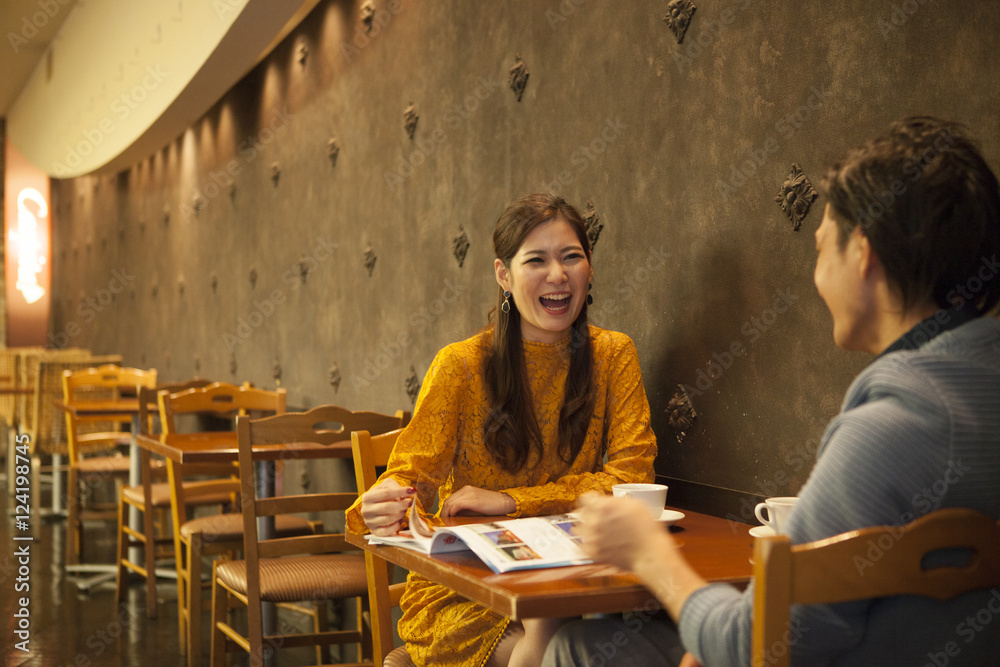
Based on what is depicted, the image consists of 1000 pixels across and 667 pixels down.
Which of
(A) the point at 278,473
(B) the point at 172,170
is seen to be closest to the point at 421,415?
(A) the point at 278,473

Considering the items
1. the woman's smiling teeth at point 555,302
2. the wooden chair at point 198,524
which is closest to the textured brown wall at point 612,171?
the woman's smiling teeth at point 555,302

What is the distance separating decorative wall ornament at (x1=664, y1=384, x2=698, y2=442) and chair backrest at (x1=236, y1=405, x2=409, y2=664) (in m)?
1.01

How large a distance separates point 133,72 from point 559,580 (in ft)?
21.8

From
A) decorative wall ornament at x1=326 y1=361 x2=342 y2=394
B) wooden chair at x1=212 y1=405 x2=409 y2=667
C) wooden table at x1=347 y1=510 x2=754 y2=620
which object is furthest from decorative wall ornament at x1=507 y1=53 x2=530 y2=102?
decorative wall ornament at x1=326 y1=361 x2=342 y2=394

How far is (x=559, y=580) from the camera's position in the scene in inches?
50.9

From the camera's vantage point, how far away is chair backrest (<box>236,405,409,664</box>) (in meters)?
2.70

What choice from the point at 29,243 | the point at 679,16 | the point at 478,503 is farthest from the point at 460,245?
the point at 29,243

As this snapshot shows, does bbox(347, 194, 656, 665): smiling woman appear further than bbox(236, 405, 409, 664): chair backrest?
No

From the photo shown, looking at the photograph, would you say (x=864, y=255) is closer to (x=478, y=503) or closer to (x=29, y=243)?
(x=478, y=503)

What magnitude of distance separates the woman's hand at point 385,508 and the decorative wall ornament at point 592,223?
1.09 m

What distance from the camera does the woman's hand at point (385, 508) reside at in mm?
1692

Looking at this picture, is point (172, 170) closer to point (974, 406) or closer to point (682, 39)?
point (682, 39)

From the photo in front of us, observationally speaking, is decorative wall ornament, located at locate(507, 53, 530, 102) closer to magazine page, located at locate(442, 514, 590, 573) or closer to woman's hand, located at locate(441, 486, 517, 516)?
woman's hand, located at locate(441, 486, 517, 516)

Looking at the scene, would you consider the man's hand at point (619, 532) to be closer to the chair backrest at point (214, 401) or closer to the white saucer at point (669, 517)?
the white saucer at point (669, 517)
